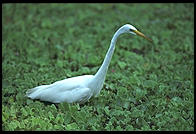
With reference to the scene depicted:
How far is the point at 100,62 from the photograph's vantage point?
6824 millimetres

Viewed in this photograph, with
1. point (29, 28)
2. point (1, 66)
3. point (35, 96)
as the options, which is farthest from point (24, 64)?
point (29, 28)

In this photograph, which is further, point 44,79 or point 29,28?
point 29,28

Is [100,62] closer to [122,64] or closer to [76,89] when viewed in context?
[122,64]

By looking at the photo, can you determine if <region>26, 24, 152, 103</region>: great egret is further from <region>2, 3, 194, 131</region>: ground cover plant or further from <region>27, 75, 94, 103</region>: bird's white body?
<region>2, 3, 194, 131</region>: ground cover plant

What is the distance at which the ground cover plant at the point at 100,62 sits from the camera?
450cm

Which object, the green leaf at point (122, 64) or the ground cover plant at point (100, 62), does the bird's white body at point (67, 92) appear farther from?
the green leaf at point (122, 64)

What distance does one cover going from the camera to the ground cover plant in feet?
14.8

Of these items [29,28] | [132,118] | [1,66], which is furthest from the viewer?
[29,28]

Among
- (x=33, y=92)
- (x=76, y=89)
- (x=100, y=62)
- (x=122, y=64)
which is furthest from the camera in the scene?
(x=100, y=62)

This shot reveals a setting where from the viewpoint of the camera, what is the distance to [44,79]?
591cm

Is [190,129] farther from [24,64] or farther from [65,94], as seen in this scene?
[24,64]

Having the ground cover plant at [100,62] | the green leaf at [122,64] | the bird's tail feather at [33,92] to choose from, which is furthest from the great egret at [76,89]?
the green leaf at [122,64]

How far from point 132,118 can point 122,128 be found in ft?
0.94

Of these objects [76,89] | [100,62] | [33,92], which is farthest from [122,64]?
[33,92]
